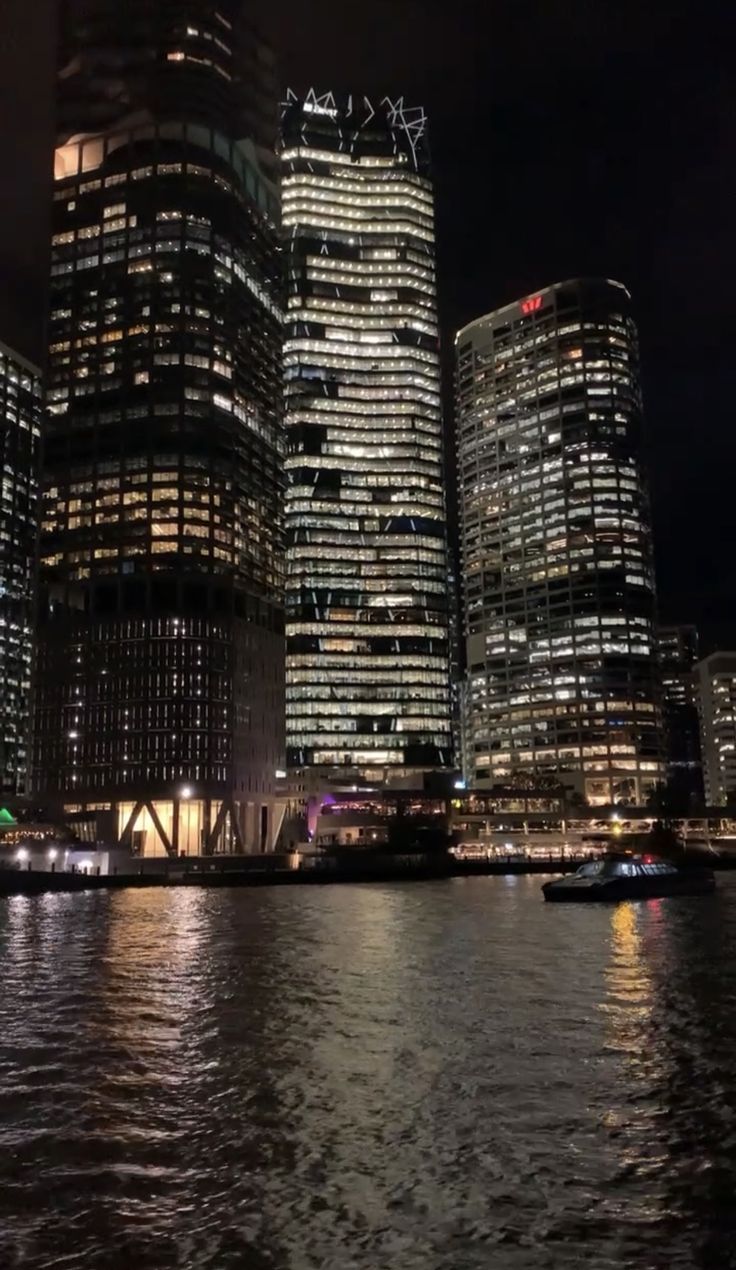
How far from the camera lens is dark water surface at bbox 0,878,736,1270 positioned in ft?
42.6

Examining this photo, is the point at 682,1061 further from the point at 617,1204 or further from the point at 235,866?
the point at 235,866

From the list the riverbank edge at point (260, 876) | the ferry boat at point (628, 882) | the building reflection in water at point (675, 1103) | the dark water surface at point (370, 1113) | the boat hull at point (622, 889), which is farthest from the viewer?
the riverbank edge at point (260, 876)

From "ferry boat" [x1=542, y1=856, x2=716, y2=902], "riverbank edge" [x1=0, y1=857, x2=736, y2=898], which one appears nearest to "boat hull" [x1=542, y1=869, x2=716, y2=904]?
"ferry boat" [x1=542, y1=856, x2=716, y2=902]

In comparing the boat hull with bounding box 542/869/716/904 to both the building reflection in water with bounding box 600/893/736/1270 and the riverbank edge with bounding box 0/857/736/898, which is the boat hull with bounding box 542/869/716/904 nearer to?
the building reflection in water with bounding box 600/893/736/1270

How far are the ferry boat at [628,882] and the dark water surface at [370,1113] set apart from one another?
1504 inches

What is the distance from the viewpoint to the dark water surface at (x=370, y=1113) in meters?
13.0

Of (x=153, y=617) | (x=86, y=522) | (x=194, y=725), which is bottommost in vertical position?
(x=194, y=725)

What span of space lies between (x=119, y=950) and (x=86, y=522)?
6478 inches

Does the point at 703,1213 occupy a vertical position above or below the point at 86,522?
below

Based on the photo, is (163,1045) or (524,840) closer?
(163,1045)

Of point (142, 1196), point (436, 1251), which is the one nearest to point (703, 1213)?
point (436, 1251)

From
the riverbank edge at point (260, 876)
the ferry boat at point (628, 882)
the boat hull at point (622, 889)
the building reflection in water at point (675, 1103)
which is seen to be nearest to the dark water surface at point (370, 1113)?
the building reflection in water at point (675, 1103)

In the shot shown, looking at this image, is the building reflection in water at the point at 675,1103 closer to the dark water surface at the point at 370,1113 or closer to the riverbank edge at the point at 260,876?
the dark water surface at the point at 370,1113

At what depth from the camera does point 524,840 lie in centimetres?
19862
